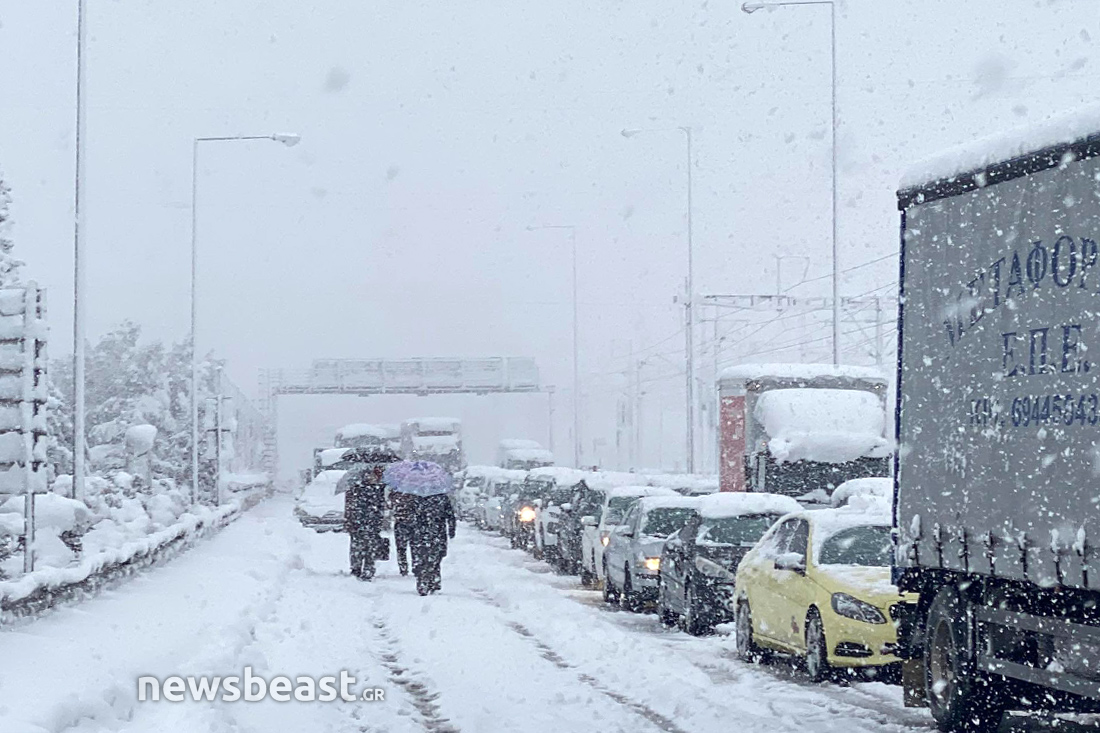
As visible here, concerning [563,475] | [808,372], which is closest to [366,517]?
[808,372]

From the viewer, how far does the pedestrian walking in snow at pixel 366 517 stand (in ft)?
99.2

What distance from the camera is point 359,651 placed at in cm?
1809

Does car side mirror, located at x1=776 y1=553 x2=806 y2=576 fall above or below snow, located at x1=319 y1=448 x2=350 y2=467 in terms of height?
above

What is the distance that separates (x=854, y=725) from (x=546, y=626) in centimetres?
829

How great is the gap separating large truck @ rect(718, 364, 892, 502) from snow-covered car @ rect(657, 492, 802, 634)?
1008cm

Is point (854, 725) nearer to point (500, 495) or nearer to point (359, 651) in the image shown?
point (359, 651)

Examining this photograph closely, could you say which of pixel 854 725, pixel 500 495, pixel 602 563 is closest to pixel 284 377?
pixel 500 495

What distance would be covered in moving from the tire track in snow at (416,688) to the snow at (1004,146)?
16.4ft

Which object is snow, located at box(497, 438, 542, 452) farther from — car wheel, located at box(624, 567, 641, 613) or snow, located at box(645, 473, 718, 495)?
car wheel, located at box(624, 567, 641, 613)

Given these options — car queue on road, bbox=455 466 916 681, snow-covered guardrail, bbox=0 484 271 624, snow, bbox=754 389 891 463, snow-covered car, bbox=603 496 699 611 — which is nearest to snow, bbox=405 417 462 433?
snow-covered guardrail, bbox=0 484 271 624

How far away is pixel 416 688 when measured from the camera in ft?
49.7

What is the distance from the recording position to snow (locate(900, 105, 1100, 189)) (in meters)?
11.4

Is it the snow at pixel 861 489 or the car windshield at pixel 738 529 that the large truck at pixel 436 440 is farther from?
the car windshield at pixel 738 529

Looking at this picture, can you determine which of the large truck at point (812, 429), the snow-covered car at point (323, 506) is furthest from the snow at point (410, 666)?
the snow-covered car at point (323, 506)
